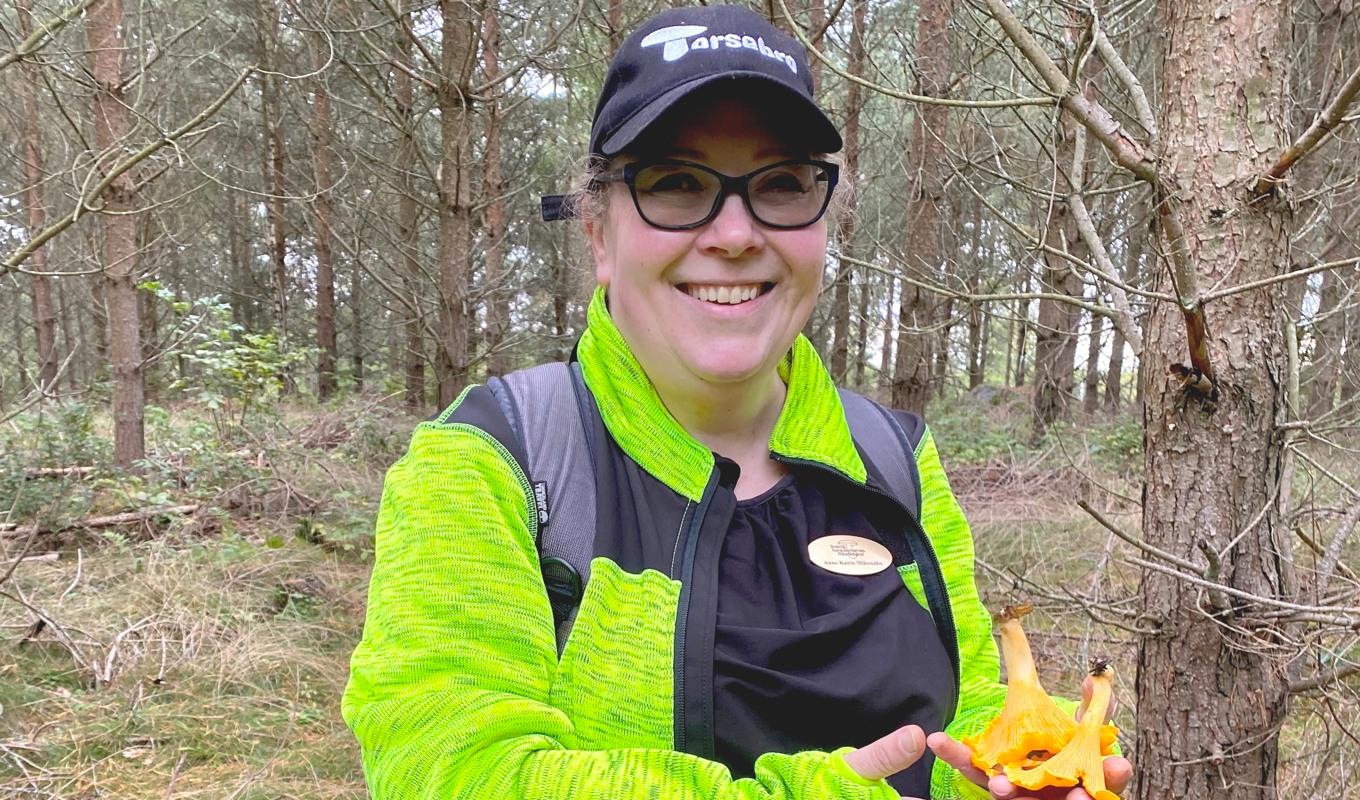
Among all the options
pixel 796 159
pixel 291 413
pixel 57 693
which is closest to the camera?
pixel 796 159

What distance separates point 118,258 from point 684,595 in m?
6.42

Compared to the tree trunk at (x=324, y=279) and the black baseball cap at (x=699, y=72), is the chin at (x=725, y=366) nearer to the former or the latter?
the black baseball cap at (x=699, y=72)

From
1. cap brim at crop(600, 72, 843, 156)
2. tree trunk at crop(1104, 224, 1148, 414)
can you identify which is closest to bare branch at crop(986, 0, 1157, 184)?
cap brim at crop(600, 72, 843, 156)

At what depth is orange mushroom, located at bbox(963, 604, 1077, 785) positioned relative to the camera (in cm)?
112

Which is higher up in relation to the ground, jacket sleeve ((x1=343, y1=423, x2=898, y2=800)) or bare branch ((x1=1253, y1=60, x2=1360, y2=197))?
bare branch ((x1=1253, y1=60, x2=1360, y2=197))

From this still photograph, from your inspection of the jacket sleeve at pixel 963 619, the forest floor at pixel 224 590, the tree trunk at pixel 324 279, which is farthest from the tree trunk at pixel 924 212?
the tree trunk at pixel 324 279

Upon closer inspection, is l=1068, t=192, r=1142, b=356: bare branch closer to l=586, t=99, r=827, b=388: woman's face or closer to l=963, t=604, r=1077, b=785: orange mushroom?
l=586, t=99, r=827, b=388: woman's face

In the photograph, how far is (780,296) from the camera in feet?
4.48

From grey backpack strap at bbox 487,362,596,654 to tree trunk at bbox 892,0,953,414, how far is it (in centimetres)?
462

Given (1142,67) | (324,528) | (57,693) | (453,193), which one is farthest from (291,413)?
(1142,67)

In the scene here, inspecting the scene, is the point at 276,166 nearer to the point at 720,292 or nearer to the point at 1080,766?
the point at 720,292

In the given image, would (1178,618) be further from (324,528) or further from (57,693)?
(324,528)

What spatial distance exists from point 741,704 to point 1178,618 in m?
1.65

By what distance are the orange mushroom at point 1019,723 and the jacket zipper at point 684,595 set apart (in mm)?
391
